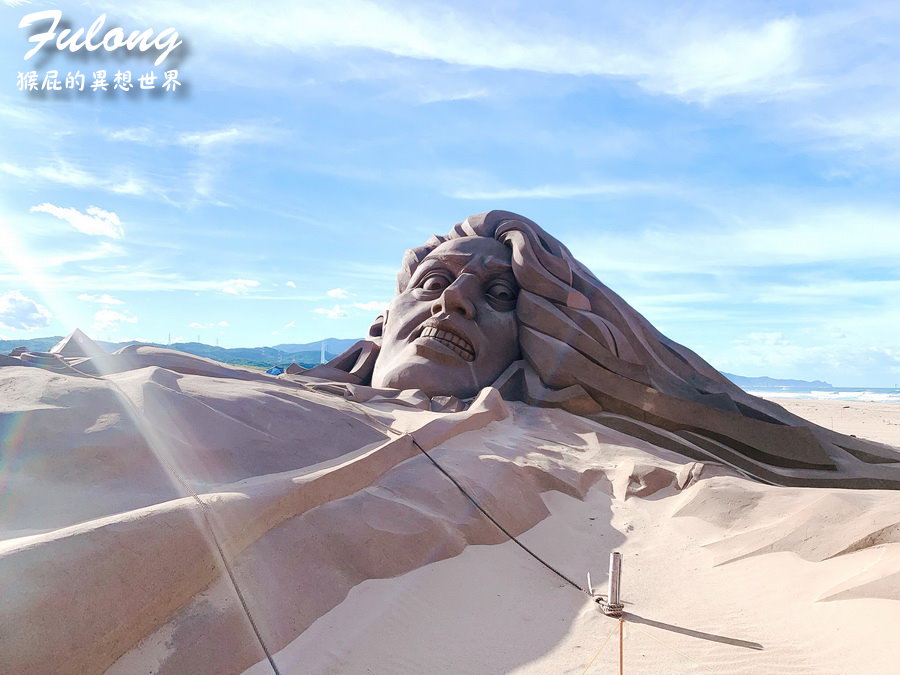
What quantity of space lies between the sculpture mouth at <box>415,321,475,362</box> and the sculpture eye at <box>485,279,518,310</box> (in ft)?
2.29

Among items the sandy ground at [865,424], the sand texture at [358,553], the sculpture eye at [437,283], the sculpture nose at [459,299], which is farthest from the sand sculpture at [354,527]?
the sandy ground at [865,424]

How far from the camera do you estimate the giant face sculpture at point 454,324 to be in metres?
7.46

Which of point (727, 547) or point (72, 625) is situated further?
point (727, 547)

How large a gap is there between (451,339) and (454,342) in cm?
5

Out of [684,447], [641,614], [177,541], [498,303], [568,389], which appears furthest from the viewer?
[498,303]

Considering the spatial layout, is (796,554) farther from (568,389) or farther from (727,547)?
(568,389)

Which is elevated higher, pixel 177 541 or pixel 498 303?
pixel 498 303

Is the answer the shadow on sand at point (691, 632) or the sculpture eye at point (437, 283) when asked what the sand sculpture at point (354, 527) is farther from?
the sculpture eye at point (437, 283)

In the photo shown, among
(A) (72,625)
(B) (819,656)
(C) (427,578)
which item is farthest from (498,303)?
(A) (72,625)

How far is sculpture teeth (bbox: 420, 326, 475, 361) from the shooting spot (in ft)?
25.0

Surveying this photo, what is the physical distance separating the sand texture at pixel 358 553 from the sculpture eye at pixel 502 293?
11.4 feet

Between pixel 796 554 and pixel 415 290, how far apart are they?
565cm

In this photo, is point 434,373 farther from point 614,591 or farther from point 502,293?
point 614,591

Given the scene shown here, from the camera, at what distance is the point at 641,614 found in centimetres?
302
